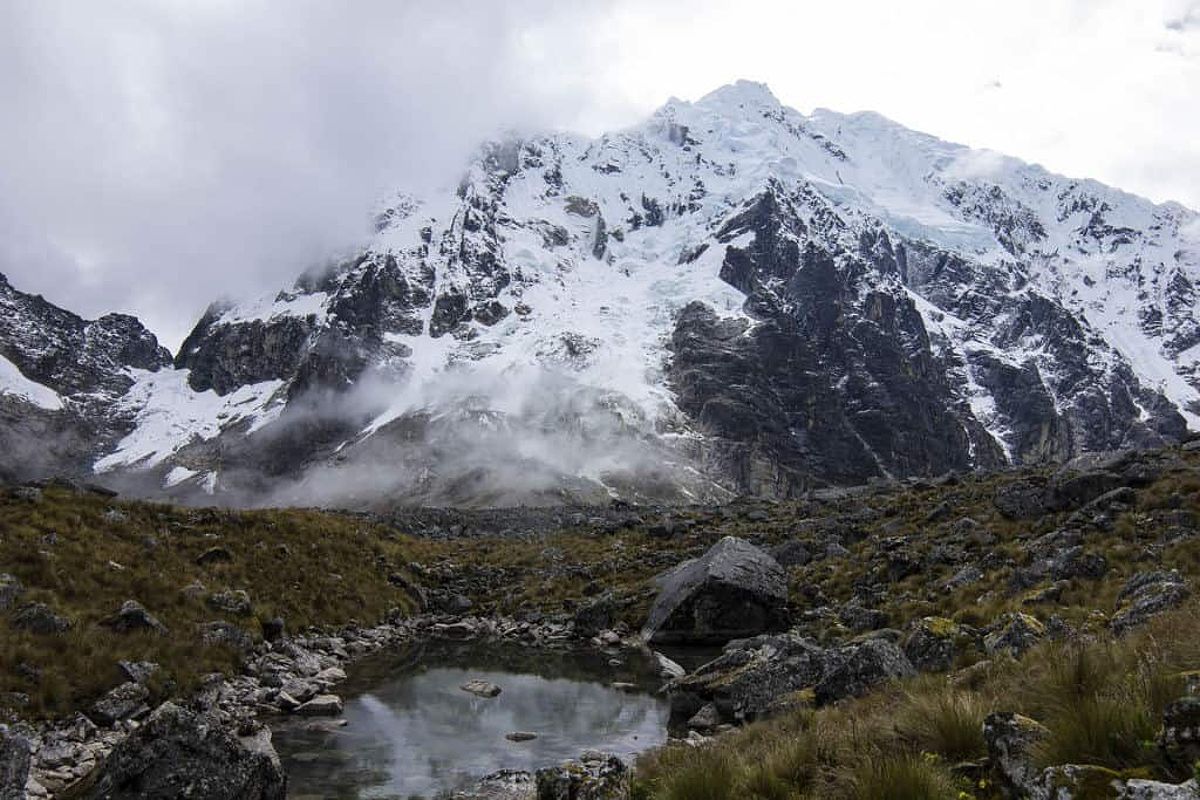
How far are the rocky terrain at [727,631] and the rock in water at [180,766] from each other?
0.09ft

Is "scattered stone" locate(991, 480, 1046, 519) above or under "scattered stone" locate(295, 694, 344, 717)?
above

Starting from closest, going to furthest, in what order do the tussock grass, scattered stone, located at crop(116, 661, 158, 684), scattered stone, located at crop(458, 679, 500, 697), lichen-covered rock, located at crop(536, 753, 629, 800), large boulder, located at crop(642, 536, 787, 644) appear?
lichen-covered rock, located at crop(536, 753, 629, 800) → the tussock grass → scattered stone, located at crop(116, 661, 158, 684) → scattered stone, located at crop(458, 679, 500, 697) → large boulder, located at crop(642, 536, 787, 644)

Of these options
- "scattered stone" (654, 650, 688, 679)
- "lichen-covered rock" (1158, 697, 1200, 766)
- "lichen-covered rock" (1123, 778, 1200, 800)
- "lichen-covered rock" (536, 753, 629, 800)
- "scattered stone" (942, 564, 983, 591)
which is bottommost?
"lichen-covered rock" (536, 753, 629, 800)

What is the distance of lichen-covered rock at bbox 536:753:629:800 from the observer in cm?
843

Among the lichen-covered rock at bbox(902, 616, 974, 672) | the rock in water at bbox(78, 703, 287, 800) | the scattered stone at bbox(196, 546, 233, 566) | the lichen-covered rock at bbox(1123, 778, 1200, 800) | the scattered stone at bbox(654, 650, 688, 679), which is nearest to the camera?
the lichen-covered rock at bbox(1123, 778, 1200, 800)

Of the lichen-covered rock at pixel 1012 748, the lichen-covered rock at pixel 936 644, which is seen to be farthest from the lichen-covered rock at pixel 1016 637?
the lichen-covered rock at pixel 1012 748

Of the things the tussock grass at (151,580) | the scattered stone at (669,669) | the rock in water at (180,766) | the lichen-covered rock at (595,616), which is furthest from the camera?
the lichen-covered rock at (595,616)

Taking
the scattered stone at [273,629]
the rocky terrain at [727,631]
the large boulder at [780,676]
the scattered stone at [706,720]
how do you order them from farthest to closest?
the scattered stone at [273,629] → the scattered stone at [706,720] → the large boulder at [780,676] → the rocky terrain at [727,631]

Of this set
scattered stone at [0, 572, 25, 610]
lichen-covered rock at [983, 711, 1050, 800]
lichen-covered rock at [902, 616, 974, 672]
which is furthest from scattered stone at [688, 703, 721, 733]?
scattered stone at [0, 572, 25, 610]

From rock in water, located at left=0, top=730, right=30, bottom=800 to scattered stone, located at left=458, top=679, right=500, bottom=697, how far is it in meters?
11.9

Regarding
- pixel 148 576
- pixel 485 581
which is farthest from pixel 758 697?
pixel 485 581

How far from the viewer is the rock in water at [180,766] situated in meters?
9.43

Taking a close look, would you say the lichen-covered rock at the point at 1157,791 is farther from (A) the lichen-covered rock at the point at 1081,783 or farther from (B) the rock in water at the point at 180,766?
(B) the rock in water at the point at 180,766

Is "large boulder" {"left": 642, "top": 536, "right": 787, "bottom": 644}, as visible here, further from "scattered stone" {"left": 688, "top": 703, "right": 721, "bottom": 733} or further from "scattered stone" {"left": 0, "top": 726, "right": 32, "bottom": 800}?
→ "scattered stone" {"left": 0, "top": 726, "right": 32, "bottom": 800}
